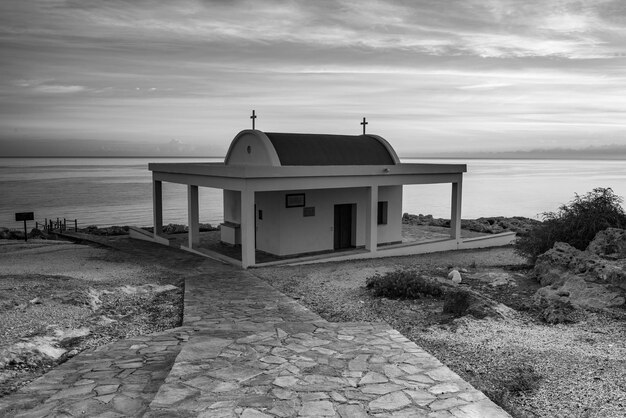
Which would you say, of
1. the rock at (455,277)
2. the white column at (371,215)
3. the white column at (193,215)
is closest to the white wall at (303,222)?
the white column at (371,215)

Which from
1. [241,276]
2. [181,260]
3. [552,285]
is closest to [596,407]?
[552,285]

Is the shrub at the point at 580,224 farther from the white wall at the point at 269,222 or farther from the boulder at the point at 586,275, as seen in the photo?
the white wall at the point at 269,222

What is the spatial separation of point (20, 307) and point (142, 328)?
2.35m

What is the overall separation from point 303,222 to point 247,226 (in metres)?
3.25

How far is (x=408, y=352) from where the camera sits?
7266 mm

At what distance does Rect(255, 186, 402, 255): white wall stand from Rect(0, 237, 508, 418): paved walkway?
25.5 ft

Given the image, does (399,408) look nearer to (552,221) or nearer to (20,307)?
(20,307)

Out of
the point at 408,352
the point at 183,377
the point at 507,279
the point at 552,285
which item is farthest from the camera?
the point at 507,279

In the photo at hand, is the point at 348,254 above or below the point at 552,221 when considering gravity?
below

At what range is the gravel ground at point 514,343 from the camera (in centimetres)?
606

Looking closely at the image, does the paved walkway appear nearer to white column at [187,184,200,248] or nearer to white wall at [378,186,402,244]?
white column at [187,184,200,248]

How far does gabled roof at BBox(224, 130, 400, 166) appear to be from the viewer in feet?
55.7

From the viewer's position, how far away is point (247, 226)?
1425 centimetres

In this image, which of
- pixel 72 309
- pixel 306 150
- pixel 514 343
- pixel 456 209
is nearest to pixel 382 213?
pixel 456 209
